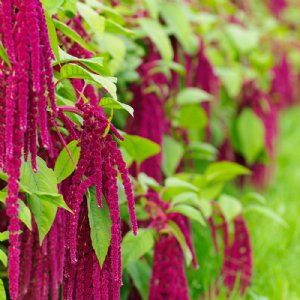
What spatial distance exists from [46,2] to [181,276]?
78 centimetres

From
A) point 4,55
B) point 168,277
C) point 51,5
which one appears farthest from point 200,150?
point 4,55

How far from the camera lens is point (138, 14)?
2441 millimetres

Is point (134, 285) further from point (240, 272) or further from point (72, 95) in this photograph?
point (72, 95)

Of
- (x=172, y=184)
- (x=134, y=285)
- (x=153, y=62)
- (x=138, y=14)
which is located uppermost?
(x=138, y=14)

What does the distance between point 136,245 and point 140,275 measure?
0.24 meters

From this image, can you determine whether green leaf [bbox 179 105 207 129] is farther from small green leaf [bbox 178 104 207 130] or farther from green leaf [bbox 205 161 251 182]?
green leaf [bbox 205 161 251 182]

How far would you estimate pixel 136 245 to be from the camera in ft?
5.73

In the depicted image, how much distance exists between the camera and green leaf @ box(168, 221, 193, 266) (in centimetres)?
168

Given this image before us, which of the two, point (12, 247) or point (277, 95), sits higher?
point (277, 95)

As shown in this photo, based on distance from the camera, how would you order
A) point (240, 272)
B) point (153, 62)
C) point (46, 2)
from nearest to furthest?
point (46, 2) → point (240, 272) → point (153, 62)

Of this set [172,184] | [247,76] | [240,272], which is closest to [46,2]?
[172,184]

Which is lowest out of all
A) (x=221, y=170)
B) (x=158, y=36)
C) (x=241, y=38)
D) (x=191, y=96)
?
(x=221, y=170)

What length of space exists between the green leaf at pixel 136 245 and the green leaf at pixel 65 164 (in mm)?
489

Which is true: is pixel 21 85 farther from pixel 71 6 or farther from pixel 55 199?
pixel 71 6
